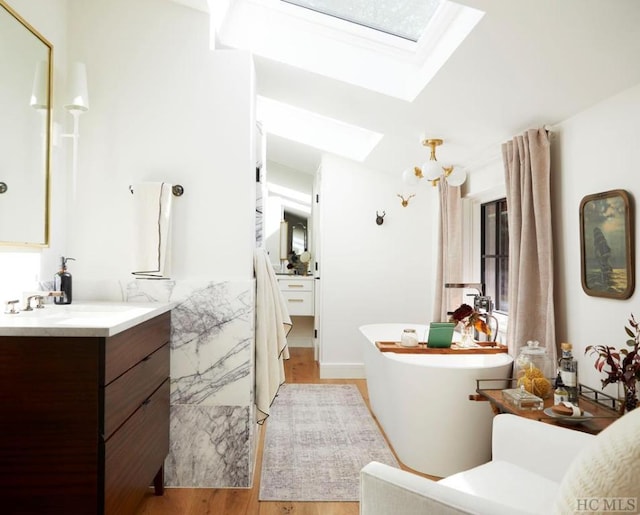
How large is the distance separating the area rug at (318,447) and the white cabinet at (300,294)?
1565 millimetres

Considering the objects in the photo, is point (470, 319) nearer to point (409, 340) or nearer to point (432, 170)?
point (409, 340)

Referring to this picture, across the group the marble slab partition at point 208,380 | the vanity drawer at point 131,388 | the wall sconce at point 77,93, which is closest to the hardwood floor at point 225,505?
the marble slab partition at point 208,380

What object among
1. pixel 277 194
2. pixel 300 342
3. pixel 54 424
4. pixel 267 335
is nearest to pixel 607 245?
pixel 267 335

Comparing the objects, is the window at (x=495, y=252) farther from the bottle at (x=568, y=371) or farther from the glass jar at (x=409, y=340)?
the bottle at (x=568, y=371)

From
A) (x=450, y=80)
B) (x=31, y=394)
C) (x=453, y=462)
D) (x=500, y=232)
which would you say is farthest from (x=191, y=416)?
(x=500, y=232)

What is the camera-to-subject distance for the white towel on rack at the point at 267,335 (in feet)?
8.32

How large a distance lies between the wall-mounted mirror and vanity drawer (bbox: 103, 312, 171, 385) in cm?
66

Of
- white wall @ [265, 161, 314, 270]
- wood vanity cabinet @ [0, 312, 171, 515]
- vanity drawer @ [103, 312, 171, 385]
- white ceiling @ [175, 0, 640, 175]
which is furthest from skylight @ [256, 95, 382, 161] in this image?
wood vanity cabinet @ [0, 312, 171, 515]

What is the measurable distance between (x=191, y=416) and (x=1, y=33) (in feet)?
6.15

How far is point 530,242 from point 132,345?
6.57 feet

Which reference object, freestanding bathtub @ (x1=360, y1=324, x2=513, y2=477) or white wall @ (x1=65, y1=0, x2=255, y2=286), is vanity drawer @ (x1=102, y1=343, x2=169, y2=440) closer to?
white wall @ (x1=65, y1=0, x2=255, y2=286)

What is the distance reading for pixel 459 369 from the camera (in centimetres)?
243

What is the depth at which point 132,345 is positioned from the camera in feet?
5.60

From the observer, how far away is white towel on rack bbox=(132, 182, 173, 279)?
2.28 metres
